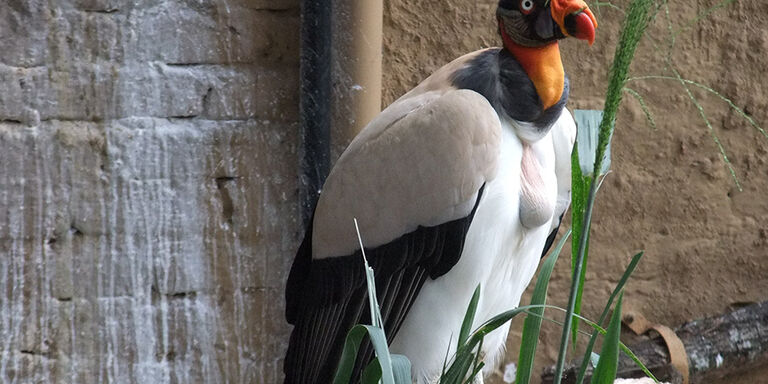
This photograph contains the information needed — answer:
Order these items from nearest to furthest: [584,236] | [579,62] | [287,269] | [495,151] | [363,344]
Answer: [584,236]
[495,151]
[363,344]
[287,269]
[579,62]

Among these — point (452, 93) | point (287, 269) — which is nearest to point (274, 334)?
point (287, 269)

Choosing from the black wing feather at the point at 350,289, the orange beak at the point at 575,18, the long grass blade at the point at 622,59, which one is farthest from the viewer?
the black wing feather at the point at 350,289

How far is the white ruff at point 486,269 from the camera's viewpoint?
5.25 feet

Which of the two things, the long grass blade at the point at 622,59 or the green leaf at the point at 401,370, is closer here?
the long grass blade at the point at 622,59

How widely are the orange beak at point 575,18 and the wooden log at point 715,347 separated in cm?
121

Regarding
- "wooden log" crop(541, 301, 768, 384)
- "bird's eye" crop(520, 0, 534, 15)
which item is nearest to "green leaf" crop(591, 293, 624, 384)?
"bird's eye" crop(520, 0, 534, 15)

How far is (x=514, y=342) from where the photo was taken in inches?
98.5

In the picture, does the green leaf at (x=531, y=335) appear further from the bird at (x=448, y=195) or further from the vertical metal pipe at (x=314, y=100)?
the vertical metal pipe at (x=314, y=100)

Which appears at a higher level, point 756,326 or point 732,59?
point 732,59

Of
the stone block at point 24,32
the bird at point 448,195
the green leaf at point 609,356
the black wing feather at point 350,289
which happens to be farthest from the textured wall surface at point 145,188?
the green leaf at point 609,356

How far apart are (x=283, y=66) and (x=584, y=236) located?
1.26m

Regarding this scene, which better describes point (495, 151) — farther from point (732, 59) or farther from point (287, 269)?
point (732, 59)

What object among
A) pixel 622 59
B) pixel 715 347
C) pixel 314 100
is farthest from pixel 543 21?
pixel 715 347

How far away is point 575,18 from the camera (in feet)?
4.80
